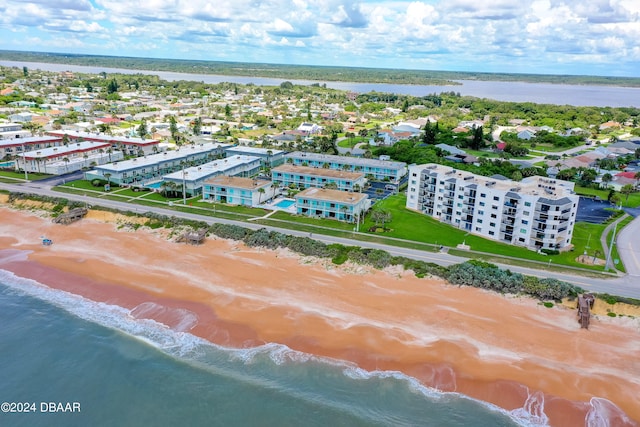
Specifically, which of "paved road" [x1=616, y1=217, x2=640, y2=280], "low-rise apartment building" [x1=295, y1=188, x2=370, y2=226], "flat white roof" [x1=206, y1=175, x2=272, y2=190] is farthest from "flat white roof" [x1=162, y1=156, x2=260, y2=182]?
"paved road" [x1=616, y1=217, x2=640, y2=280]

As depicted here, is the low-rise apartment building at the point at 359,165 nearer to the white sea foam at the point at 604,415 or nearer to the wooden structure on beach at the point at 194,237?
the wooden structure on beach at the point at 194,237

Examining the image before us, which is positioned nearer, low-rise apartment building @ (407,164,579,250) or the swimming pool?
low-rise apartment building @ (407,164,579,250)

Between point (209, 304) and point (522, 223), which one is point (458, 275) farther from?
point (209, 304)

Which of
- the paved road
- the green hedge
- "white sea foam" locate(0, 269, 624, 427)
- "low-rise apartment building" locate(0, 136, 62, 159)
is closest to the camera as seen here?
"white sea foam" locate(0, 269, 624, 427)

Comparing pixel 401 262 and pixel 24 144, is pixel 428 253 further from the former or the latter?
pixel 24 144

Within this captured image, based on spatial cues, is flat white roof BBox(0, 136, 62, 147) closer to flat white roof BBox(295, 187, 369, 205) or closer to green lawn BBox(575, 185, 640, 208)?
flat white roof BBox(295, 187, 369, 205)

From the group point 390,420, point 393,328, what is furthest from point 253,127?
point 390,420
